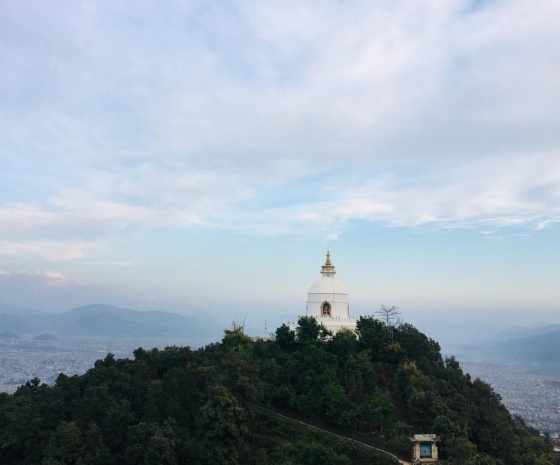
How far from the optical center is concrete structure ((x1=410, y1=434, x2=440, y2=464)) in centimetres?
2323

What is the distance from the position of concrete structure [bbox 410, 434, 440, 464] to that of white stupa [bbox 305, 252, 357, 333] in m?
11.7

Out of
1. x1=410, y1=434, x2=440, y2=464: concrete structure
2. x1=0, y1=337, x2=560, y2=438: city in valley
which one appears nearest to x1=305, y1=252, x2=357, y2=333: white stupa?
x1=410, y1=434, x2=440, y2=464: concrete structure

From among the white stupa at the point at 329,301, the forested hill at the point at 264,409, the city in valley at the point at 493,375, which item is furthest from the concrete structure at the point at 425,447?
the city in valley at the point at 493,375

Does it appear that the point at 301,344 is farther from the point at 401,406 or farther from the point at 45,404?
the point at 45,404

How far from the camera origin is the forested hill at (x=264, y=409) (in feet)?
72.3

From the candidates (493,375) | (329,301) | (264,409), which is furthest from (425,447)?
(493,375)

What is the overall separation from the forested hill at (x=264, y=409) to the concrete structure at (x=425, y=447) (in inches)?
16.5

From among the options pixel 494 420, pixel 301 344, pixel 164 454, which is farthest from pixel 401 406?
pixel 164 454

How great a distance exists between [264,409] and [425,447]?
26.7 feet

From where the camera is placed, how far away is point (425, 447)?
2350cm

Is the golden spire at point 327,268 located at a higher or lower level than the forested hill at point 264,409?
higher

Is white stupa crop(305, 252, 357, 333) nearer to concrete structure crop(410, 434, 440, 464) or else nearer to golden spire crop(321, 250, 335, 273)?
golden spire crop(321, 250, 335, 273)

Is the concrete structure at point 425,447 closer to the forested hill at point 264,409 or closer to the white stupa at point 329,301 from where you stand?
the forested hill at point 264,409

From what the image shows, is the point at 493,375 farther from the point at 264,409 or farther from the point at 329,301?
the point at 264,409
